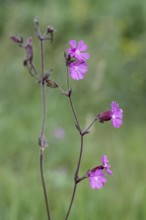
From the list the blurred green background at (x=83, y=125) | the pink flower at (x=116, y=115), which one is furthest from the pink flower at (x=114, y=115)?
the blurred green background at (x=83, y=125)

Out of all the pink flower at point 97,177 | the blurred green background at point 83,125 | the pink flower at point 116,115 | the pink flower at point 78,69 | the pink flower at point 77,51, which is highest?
the blurred green background at point 83,125

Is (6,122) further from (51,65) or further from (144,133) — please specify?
(51,65)

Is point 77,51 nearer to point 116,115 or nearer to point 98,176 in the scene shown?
point 116,115

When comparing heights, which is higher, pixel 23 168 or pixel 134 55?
pixel 134 55

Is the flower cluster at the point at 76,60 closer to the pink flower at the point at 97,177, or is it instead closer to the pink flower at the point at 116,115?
the pink flower at the point at 116,115

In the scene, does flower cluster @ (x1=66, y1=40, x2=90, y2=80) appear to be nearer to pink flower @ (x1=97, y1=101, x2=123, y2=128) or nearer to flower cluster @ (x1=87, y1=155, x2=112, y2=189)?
pink flower @ (x1=97, y1=101, x2=123, y2=128)

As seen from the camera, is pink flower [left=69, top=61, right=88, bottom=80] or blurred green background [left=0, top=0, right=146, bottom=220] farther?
blurred green background [left=0, top=0, right=146, bottom=220]

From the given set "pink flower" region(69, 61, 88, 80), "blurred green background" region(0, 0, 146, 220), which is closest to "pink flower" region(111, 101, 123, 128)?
"pink flower" region(69, 61, 88, 80)

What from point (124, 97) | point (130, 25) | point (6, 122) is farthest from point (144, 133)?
point (130, 25)

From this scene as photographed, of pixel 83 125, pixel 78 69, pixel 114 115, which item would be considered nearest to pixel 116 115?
pixel 114 115
